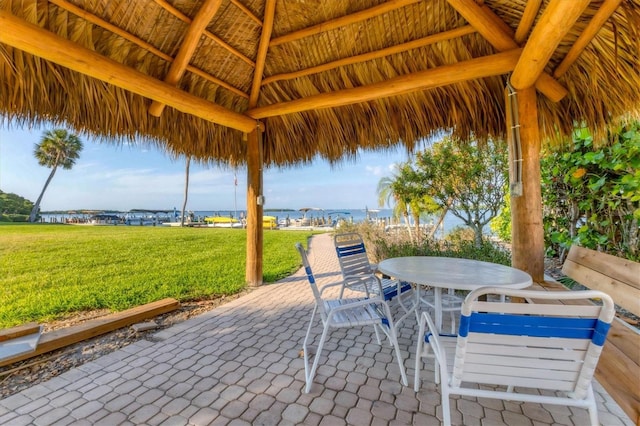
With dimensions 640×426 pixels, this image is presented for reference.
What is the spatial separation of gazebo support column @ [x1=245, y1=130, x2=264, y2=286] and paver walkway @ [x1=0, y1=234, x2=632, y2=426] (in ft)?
6.16

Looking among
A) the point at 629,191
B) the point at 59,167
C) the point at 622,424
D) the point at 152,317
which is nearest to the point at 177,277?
the point at 152,317

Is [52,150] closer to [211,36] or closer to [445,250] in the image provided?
[211,36]

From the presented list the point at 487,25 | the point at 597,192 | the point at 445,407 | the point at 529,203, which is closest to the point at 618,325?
the point at 529,203

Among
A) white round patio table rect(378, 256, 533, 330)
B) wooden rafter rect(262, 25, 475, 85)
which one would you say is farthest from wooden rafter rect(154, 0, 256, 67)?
white round patio table rect(378, 256, 533, 330)

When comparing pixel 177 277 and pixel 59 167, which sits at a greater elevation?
pixel 59 167

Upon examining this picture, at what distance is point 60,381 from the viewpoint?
2.12 m

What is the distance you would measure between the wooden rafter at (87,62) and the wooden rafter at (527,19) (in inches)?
140

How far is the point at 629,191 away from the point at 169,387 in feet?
16.8

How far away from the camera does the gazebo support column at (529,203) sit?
280 cm

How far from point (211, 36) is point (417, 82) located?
8.27 ft

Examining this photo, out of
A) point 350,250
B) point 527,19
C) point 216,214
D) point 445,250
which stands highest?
point 527,19

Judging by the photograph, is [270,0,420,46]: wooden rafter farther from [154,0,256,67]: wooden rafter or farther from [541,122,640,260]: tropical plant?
[541,122,640,260]: tropical plant

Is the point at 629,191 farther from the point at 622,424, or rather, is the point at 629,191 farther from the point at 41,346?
the point at 41,346

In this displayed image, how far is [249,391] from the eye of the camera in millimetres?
1990
